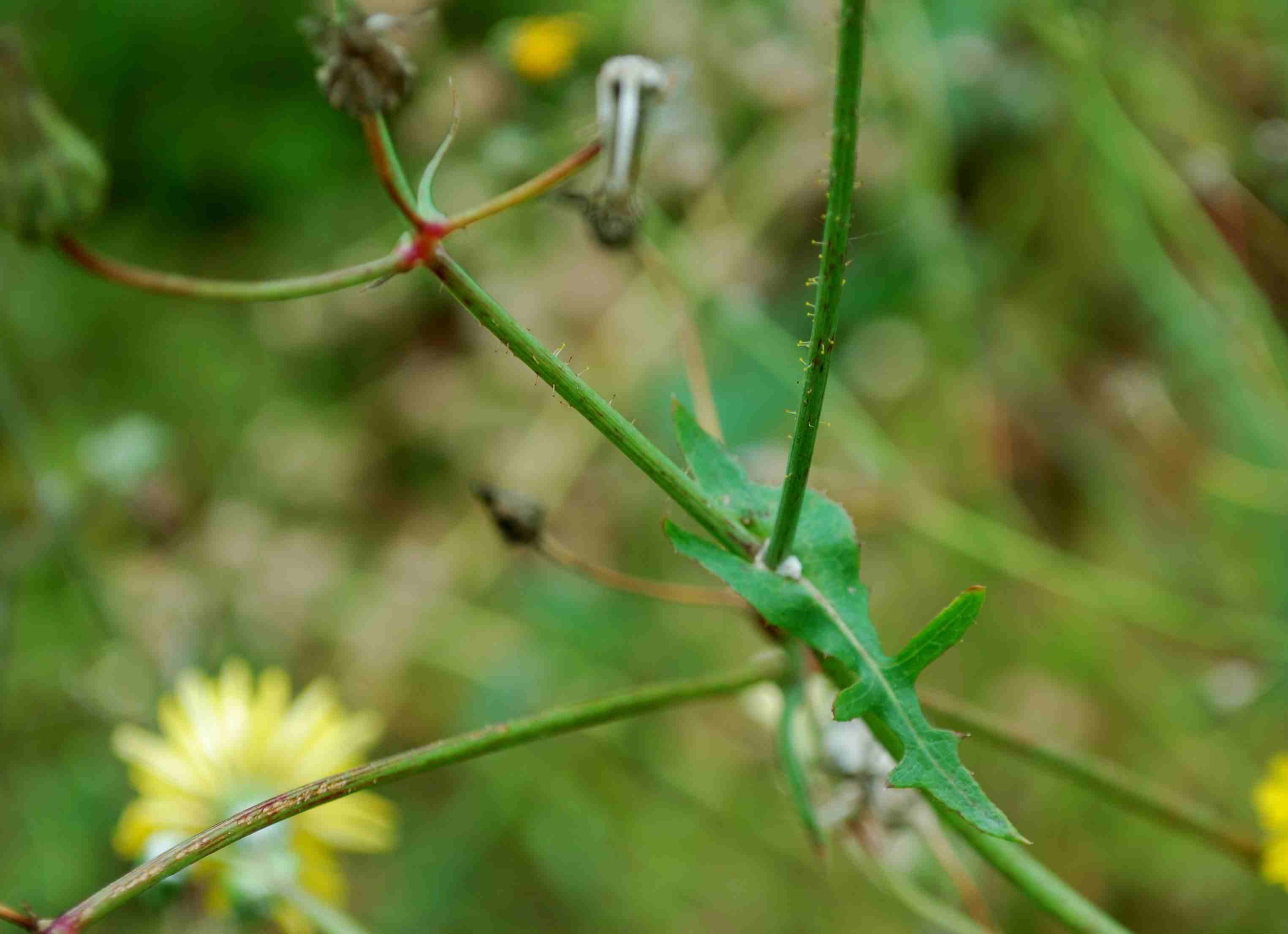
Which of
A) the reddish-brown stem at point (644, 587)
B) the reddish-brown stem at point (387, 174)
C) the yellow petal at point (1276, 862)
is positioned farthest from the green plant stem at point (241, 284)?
the yellow petal at point (1276, 862)

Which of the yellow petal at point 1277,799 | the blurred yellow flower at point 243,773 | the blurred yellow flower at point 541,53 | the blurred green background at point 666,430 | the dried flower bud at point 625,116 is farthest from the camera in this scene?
the blurred green background at point 666,430

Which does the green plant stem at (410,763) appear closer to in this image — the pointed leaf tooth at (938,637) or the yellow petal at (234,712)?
the pointed leaf tooth at (938,637)

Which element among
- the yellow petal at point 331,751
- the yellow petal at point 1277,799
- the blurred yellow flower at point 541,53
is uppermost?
the blurred yellow flower at point 541,53

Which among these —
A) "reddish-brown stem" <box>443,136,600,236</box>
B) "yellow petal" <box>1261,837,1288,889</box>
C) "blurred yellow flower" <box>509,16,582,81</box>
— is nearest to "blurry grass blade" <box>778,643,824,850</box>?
"reddish-brown stem" <box>443,136,600,236</box>

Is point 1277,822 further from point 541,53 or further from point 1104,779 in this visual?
point 541,53

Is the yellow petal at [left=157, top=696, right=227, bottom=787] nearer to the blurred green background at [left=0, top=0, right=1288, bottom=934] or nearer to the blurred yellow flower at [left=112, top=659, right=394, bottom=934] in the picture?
the blurred yellow flower at [left=112, top=659, right=394, bottom=934]

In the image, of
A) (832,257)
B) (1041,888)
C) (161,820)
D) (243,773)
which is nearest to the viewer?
(832,257)

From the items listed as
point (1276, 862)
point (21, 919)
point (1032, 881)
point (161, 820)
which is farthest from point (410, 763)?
point (1276, 862)
